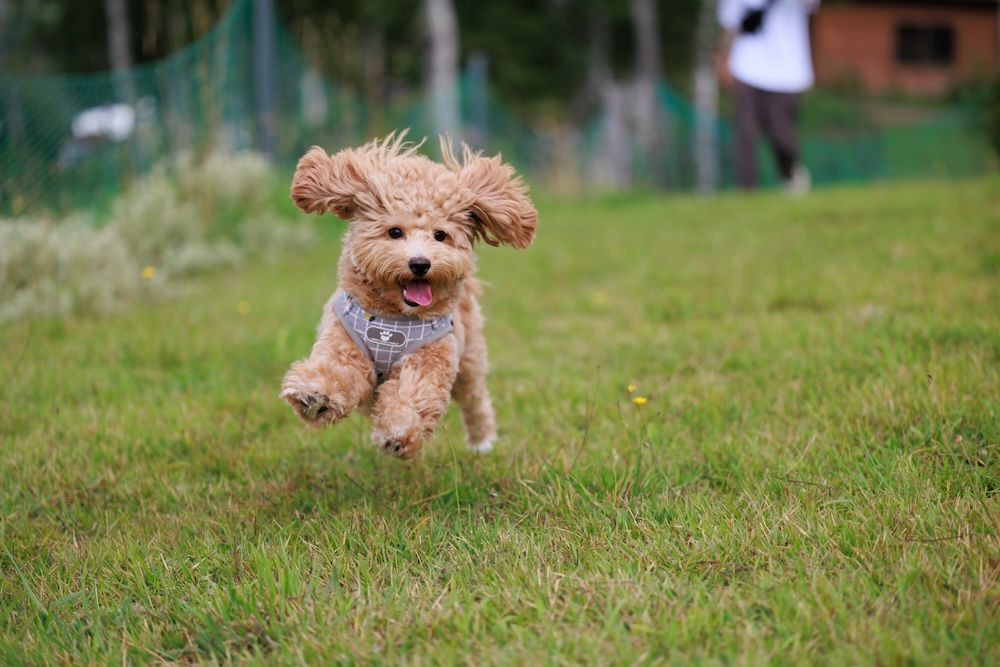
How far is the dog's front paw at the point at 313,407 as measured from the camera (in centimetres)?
265

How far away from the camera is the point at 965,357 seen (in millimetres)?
3682

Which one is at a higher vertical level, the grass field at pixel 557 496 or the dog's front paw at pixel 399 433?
the dog's front paw at pixel 399 433

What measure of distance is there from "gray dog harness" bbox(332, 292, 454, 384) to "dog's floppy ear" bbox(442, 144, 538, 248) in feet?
1.22

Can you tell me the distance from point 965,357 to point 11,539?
358 centimetres

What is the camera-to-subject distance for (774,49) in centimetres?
1038

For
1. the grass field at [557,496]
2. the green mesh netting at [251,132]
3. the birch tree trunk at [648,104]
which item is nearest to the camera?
the grass field at [557,496]

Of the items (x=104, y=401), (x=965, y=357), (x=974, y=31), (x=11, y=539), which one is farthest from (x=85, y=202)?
(x=974, y=31)

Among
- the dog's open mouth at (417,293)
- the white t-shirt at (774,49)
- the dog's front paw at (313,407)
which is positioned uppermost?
the white t-shirt at (774,49)

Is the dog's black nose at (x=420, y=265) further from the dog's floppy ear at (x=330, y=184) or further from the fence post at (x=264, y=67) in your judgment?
the fence post at (x=264, y=67)

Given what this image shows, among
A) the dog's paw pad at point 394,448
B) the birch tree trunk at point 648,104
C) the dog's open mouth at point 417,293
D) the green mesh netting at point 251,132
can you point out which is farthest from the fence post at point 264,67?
the birch tree trunk at point 648,104

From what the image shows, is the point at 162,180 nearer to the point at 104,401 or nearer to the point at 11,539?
the point at 104,401

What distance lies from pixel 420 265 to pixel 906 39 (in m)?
29.4

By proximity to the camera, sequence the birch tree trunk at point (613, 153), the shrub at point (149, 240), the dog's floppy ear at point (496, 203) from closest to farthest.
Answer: the dog's floppy ear at point (496, 203), the shrub at point (149, 240), the birch tree trunk at point (613, 153)

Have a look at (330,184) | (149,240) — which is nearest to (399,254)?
(330,184)
